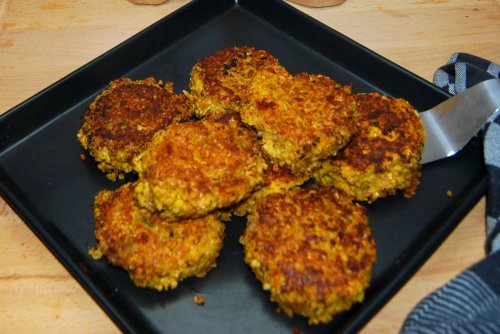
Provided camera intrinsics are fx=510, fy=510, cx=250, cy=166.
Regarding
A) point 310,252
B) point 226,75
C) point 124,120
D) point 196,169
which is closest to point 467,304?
point 310,252

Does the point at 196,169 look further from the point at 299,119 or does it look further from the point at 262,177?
the point at 299,119

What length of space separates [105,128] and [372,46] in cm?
137

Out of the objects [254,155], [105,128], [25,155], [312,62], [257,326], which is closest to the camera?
[257,326]

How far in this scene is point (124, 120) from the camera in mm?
1979

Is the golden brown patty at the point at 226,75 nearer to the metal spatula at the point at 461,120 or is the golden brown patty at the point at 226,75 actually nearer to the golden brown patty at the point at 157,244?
the golden brown patty at the point at 157,244

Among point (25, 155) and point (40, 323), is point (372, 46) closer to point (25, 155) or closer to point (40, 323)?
point (25, 155)

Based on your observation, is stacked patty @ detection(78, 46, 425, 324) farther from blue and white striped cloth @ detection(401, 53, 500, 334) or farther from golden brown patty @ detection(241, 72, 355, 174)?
blue and white striped cloth @ detection(401, 53, 500, 334)

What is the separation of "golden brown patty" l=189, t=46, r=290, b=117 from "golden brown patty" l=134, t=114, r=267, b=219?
20 cm

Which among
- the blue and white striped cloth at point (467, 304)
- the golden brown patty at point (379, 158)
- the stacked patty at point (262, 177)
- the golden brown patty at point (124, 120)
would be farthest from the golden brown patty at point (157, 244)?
the blue and white striped cloth at point (467, 304)

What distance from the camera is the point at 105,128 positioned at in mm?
1967

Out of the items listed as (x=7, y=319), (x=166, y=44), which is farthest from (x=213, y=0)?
(x=7, y=319)

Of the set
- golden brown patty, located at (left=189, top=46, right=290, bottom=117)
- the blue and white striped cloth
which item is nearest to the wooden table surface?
the blue and white striped cloth

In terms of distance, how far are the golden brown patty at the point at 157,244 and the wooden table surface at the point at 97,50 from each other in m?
0.23

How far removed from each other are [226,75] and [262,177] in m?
0.57
